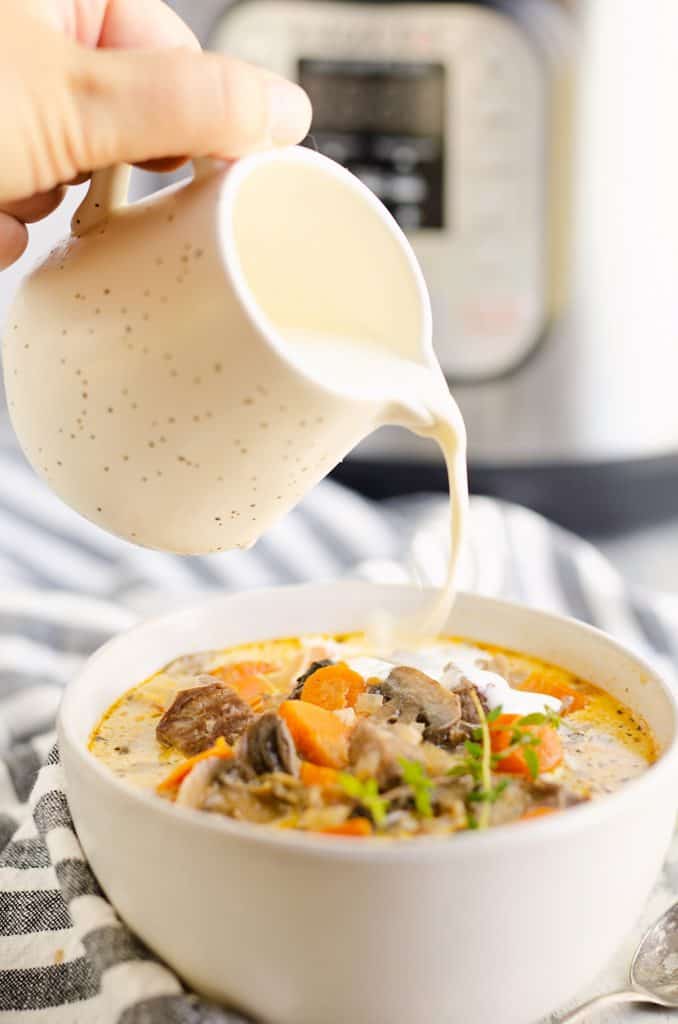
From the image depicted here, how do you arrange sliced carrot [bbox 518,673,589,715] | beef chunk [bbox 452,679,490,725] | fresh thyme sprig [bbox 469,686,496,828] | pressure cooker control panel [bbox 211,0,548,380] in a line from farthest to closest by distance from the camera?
pressure cooker control panel [bbox 211,0,548,380] < sliced carrot [bbox 518,673,589,715] < beef chunk [bbox 452,679,490,725] < fresh thyme sprig [bbox 469,686,496,828]

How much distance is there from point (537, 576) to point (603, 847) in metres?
1.03

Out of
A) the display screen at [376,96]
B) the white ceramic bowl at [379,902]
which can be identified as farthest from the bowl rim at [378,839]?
the display screen at [376,96]

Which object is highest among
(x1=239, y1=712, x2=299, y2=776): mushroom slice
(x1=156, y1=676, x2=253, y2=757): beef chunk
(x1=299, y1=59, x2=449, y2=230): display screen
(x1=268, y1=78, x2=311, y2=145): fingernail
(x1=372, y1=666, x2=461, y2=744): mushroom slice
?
(x1=268, y1=78, x2=311, y2=145): fingernail

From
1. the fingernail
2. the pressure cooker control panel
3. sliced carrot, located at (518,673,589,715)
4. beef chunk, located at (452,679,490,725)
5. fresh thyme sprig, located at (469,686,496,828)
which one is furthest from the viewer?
the pressure cooker control panel

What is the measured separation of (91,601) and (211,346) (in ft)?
3.02

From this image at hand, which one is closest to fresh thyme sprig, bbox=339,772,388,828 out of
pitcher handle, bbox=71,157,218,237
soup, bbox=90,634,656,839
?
soup, bbox=90,634,656,839

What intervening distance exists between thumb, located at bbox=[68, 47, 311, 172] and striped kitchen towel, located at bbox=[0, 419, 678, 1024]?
600 millimetres

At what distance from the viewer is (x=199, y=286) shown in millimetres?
1005

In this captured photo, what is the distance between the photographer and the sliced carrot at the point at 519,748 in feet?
3.65

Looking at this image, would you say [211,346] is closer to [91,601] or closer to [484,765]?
[484,765]

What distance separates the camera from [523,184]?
6.61 ft

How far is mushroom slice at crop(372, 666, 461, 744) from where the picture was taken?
116cm

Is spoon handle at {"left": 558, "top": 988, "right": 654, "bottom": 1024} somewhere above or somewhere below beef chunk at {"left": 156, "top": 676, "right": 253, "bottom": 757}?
below

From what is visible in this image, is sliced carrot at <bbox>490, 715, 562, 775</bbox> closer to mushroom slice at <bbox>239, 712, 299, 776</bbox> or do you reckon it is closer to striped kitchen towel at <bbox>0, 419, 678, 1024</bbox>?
mushroom slice at <bbox>239, 712, 299, 776</bbox>
